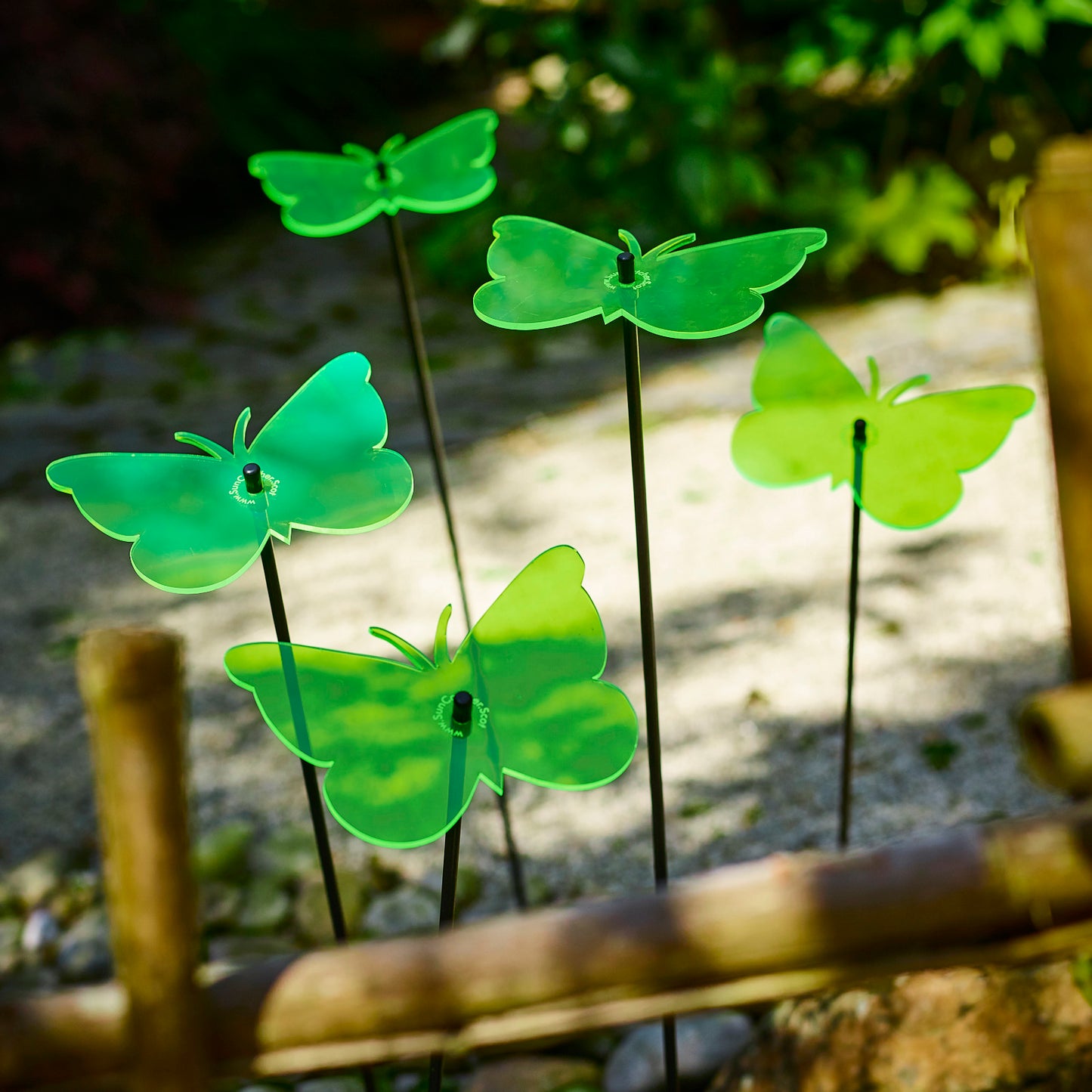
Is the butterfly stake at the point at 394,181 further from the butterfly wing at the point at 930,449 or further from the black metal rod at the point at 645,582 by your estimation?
the butterfly wing at the point at 930,449

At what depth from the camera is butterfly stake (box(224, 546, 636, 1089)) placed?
859mm

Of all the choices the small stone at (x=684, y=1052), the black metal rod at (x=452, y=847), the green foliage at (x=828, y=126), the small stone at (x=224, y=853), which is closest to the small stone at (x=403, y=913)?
the small stone at (x=224, y=853)

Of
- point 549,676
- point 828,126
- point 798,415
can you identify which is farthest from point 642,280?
point 828,126

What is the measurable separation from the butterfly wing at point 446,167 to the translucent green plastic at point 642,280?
195 millimetres

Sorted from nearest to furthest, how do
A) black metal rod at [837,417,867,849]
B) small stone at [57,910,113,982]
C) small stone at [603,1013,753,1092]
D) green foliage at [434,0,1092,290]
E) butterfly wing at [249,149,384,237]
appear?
black metal rod at [837,417,867,849] → butterfly wing at [249,149,384,237] → small stone at [603,1013,753,1092] → small stone at [57,910,113,982] → green foliage at [434,0,1092,290]

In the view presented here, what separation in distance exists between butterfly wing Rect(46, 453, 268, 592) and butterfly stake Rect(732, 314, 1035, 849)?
0.49m

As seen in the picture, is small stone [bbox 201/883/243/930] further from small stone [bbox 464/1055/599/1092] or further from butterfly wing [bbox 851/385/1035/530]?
butterfly wing [bbox 851/385/1035/530]

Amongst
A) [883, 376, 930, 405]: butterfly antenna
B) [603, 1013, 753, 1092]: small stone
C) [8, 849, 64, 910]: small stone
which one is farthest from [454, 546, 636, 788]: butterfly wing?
[8, 849, 64, 910]: small stone

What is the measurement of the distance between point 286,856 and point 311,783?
0.95m

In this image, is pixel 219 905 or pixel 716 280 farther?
pixel 219 905

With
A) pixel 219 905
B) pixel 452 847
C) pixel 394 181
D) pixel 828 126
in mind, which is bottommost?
pixel 452 847

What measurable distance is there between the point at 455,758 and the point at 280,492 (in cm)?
27

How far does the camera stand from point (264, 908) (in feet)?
5.91

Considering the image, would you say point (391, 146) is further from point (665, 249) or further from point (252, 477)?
point (252, 477)
